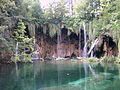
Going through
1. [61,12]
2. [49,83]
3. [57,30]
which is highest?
[61,12]

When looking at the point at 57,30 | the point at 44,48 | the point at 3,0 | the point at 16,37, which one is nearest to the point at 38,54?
the point at 44,48

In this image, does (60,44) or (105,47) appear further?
(60,44)

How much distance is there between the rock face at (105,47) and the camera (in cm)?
2698

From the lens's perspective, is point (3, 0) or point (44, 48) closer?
point (3, 0)

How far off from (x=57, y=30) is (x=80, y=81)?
16.2 metres

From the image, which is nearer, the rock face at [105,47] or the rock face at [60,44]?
the rock face at [105,47]

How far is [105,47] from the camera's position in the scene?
27.3m

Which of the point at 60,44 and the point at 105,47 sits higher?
the point at 60,44

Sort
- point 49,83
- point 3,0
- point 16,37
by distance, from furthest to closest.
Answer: point 16,37, point 3,0, point 49,83

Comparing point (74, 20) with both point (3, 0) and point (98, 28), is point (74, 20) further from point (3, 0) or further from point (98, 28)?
point (3, 0)

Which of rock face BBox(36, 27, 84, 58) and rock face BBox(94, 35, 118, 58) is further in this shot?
rock face BBox(36, 27, 84, 58)

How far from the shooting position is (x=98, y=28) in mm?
26547

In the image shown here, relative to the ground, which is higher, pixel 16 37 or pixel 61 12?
pixel 61 12

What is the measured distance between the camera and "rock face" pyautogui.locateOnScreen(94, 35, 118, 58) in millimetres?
26984
